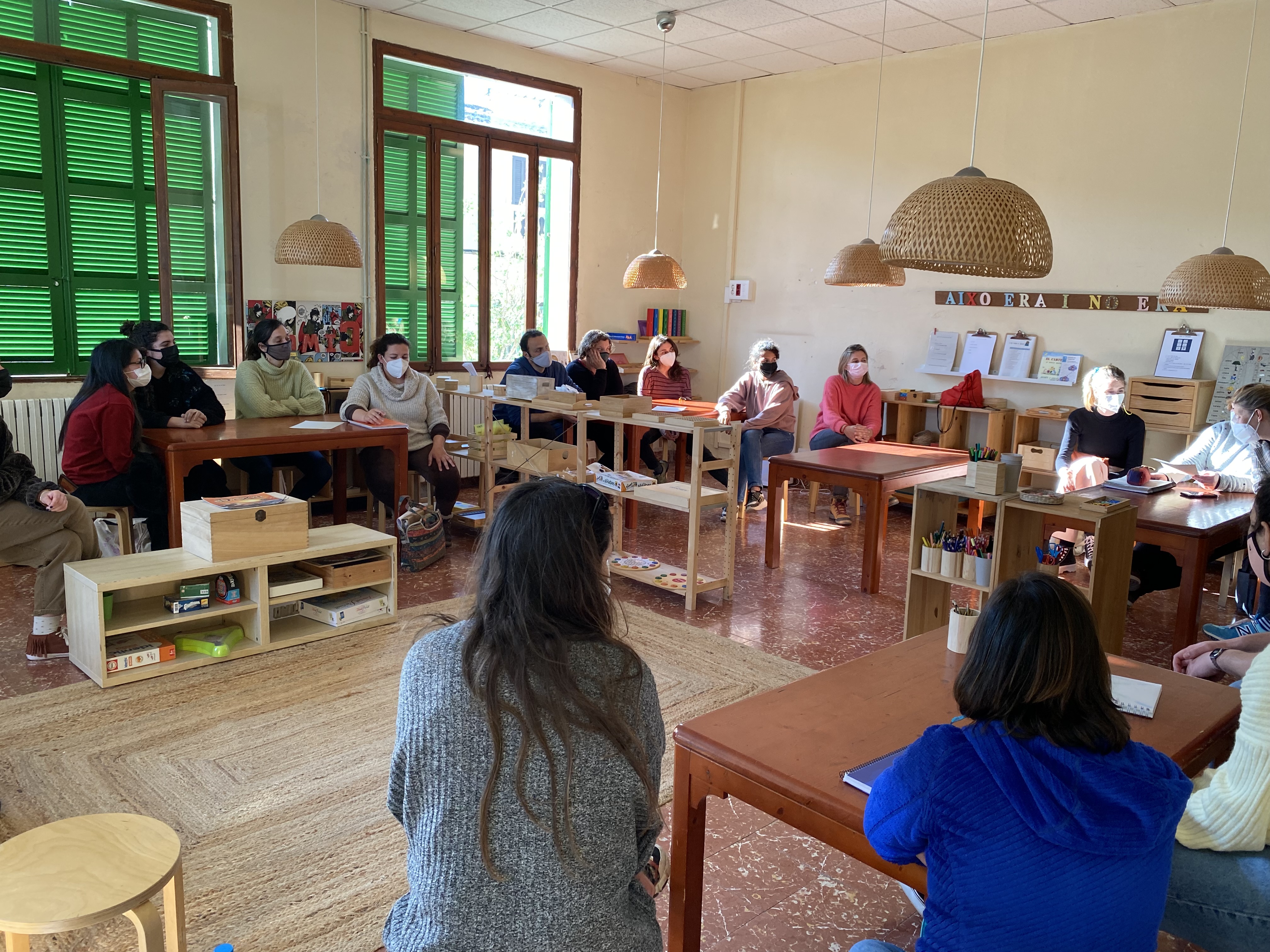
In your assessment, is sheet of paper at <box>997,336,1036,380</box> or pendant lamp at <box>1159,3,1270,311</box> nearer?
pendant lamp at <box>1159,3,1270,311</box>

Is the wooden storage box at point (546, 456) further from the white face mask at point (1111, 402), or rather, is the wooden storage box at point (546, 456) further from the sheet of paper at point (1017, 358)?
the sheet of paper at point (1017, 358)

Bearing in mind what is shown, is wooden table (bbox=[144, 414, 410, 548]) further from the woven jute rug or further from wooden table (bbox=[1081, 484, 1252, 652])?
wooden table (bbox=[1081, 484, 1252, 652])

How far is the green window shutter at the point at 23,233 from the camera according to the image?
17.5ft

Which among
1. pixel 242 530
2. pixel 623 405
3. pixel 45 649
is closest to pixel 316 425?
pixel 242 530

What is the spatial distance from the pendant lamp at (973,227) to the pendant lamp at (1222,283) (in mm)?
1954

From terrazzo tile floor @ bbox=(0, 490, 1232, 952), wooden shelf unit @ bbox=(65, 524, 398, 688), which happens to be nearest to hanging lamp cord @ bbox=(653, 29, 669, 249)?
terrazzo tile floor @ bbox=(0, 490, 1232, 952)

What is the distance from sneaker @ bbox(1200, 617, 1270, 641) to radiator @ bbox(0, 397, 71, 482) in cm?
554

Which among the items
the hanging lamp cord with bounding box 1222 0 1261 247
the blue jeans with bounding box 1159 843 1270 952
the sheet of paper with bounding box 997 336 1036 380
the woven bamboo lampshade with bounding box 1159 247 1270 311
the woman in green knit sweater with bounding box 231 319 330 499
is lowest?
the blue jeans with bounding box 1159 843 1270 952

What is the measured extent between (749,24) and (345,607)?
188 inches

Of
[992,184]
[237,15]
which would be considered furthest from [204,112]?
[992,184]

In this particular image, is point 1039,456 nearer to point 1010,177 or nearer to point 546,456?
point 1010,177

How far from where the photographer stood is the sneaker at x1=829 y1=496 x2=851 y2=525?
6.76m

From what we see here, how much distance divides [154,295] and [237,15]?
1.79 meters

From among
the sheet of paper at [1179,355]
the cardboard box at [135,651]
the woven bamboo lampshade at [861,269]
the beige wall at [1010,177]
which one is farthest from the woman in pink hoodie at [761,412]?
the cardboard box at [135,651]
